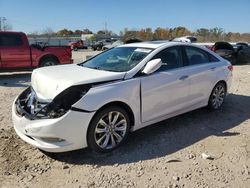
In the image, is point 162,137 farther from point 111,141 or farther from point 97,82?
point 97,82

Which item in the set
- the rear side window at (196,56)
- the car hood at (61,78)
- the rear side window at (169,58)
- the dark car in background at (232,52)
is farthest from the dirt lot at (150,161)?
the dark car in background at (232,52)

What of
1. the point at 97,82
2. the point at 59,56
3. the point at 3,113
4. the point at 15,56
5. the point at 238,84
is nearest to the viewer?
the point at 97,82

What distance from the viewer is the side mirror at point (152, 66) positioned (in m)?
4.55

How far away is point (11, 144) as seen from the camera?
4656 mm

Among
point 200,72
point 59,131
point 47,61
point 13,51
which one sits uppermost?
point 13,51

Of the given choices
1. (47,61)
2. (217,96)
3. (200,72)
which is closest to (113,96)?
(200,72)

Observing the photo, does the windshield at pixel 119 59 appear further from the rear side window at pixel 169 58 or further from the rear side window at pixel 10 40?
the rear side window at pixel 10 40

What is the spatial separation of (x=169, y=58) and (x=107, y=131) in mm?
1819

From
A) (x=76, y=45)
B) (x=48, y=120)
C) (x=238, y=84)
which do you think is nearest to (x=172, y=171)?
(x=48, y=120)

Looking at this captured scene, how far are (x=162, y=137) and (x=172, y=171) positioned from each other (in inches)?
42.7

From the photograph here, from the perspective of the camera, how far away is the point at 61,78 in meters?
4.22

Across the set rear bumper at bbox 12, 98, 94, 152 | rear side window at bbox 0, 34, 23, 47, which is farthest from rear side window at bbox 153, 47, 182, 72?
rear side window at bbox 0, 34, 23, 47

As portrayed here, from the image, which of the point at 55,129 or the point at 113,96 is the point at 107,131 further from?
the point at 55,129

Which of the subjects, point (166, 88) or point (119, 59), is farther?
point (119, 59)
